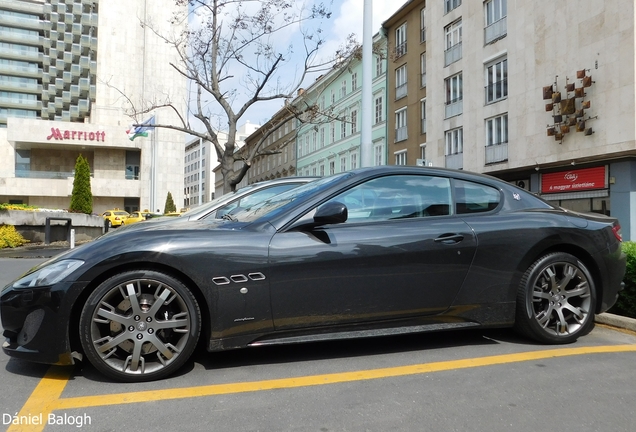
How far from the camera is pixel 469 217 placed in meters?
3.84

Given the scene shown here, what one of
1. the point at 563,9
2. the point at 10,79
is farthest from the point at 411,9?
the point at 10,79

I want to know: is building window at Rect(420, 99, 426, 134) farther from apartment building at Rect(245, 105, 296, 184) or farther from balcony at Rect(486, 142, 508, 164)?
apartment building at Rect(245, 105, 296, 184)

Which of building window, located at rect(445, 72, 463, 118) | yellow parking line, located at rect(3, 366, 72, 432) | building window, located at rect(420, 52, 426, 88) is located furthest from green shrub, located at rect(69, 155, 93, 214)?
yellow parking line, located at rect(3, 366, 72, 432)

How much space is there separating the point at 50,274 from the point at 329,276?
1705mm

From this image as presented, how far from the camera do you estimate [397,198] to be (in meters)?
3.79

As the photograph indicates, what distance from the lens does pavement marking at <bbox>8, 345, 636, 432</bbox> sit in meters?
2.81

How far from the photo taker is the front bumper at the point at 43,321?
10.1 feet

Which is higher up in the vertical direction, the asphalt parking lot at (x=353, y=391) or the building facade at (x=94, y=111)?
the building facade at (x=94, y=111)

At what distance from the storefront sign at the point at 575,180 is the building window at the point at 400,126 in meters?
11.9

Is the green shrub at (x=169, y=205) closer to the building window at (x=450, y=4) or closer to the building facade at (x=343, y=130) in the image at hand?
the building facade at (x=343, y=130)

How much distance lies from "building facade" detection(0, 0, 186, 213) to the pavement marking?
1978 inches

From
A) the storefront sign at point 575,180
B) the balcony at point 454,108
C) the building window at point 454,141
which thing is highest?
the balcony at point 454,108

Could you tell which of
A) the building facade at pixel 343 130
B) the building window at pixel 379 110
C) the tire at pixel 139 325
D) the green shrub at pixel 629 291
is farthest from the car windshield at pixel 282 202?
the building window at pixel 379 110

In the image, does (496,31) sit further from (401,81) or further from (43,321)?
(43,321)
